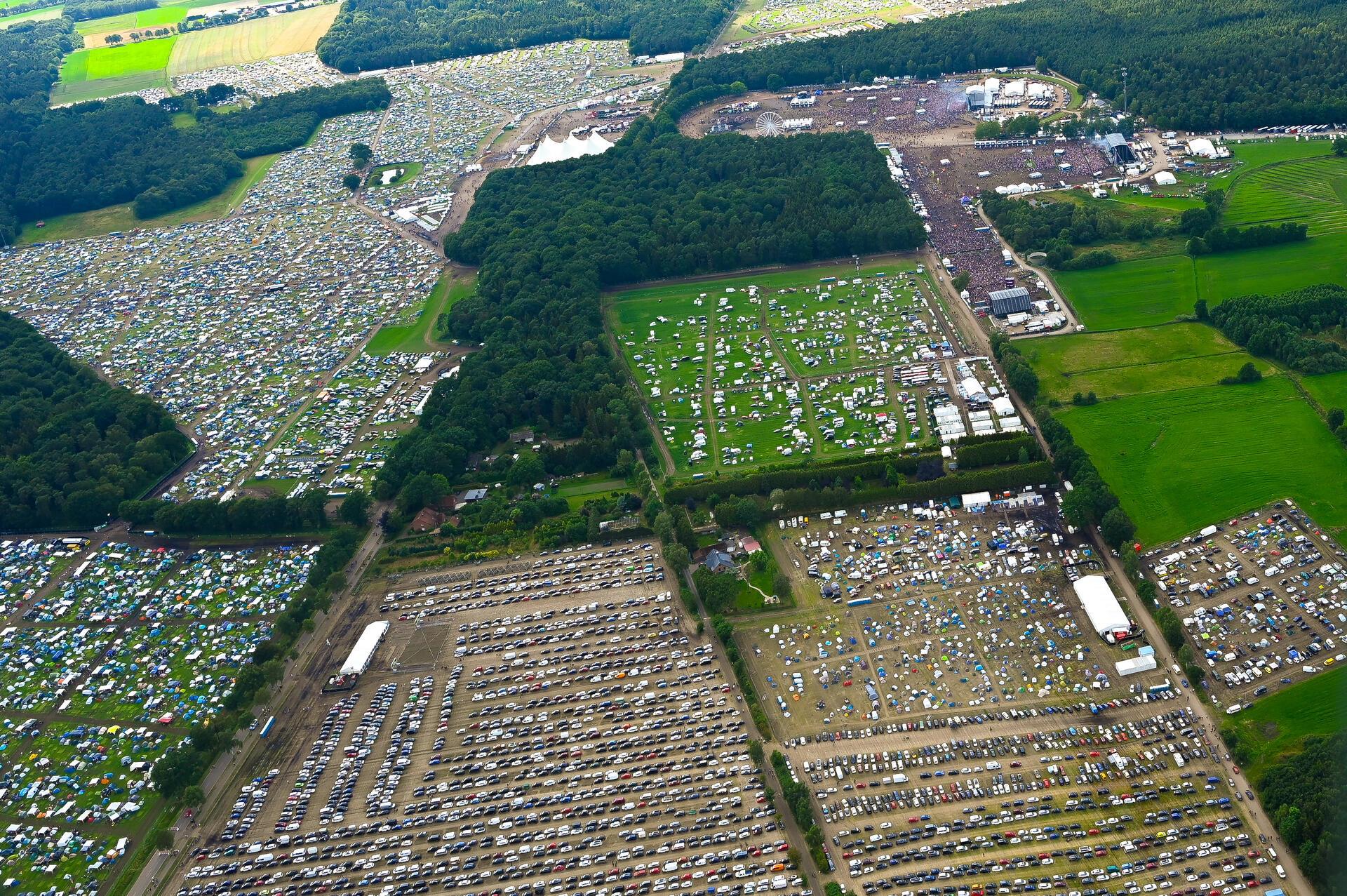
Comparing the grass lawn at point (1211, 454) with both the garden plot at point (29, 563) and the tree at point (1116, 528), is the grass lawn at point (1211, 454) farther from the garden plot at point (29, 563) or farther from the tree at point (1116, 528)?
the garden plot at point (29, 563)

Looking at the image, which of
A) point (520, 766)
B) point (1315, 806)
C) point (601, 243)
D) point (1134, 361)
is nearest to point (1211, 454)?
point (1134, 361)

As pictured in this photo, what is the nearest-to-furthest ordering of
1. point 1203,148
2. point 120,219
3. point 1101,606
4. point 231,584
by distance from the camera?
point 1101,606, point 231,584, point 1203,148, point 120,219

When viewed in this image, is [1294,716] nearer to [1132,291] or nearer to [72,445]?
[1132,291]

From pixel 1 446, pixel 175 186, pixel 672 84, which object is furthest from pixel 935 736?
pixel 175 186

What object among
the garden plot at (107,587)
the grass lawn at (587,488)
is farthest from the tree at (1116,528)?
the garden plot at (107,587)

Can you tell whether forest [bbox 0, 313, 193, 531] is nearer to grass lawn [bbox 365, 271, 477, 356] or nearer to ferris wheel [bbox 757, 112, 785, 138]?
grass lawn [bbox 365, 271, 477, 356]

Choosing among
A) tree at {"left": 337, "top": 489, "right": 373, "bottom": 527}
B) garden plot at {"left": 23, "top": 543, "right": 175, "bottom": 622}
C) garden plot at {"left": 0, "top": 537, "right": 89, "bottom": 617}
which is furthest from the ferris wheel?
garden plot at {"left": 0, "top": 537, "right": 89, "bottom": 617}
